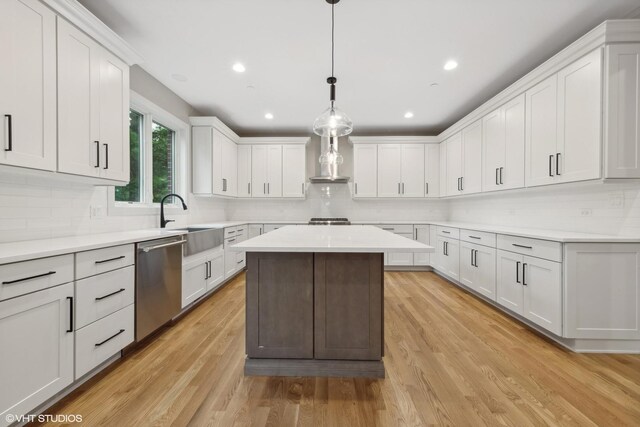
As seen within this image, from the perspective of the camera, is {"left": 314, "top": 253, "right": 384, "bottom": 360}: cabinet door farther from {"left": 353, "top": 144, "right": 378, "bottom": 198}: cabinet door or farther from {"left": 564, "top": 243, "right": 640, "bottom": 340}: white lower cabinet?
{"left": 353, "top": 144, "right": 378, "bottom": 198}: cabinet door

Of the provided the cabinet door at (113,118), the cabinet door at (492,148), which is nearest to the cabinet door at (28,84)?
the cabinet door at (113,118)

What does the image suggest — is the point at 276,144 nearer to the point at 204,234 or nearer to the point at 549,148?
the point at 204,234

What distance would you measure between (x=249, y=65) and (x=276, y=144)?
2.51m

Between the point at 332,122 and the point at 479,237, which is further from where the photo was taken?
the point at 479,237

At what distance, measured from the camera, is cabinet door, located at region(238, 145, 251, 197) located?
568cm

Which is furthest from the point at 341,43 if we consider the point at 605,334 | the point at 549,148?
the point at 605,334

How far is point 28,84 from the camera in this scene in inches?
68.6

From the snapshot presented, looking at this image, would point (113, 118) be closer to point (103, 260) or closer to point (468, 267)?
point (103, 260)

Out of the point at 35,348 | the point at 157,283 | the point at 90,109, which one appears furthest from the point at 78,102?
the point at 35,348

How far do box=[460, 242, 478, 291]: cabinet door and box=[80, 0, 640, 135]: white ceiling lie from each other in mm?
2123

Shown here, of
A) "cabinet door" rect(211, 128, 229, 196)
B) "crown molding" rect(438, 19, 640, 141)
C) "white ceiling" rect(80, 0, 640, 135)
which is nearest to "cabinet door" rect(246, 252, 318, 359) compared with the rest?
"white ceiling" rect(80, 0, 640, 135)

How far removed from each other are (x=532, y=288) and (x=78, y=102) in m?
4.04

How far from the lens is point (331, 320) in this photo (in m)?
1.97

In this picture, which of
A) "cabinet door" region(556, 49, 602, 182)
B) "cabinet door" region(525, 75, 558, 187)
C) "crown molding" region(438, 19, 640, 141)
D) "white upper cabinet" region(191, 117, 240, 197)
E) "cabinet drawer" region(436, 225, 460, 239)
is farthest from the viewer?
"white upper cabinet" region(191, 117, 240, 197)
